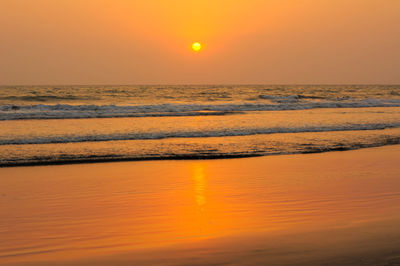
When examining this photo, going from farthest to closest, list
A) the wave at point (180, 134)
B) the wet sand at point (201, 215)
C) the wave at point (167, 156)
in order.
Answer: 1. the wave at point (180, 134)
2. the wave at point (167, 156)
3. the wet sand at point (201, 215)

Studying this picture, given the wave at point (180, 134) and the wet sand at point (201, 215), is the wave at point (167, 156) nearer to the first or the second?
the wet sand at point (201, 215)

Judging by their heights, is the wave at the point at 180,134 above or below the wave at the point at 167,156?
above

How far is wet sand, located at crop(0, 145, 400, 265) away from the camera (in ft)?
12.6

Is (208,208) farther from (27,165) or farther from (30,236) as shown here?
(27,165)

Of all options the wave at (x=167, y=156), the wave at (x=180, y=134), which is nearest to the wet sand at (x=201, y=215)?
the wave at (x=167, y=156)

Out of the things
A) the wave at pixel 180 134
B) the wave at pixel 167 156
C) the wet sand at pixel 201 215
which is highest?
the wave at pixel 180 134

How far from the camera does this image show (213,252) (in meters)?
3.88

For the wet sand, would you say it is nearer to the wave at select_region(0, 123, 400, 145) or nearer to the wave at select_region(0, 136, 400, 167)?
the wave at select_region(0, 136, 400, 167)

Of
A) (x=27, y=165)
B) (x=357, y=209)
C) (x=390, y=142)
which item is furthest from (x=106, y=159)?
(x=390, y=142)

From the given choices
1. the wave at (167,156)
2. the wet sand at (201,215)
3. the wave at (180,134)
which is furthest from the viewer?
the wave at (180,134)

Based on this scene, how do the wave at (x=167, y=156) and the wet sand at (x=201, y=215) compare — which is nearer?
the wet sand at (x=201, y=215)

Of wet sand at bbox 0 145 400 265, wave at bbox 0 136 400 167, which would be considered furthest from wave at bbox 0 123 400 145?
wet sand at bbox 0 145 400 265

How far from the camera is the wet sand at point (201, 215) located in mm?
3834

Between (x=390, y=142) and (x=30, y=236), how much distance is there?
1141 cm
